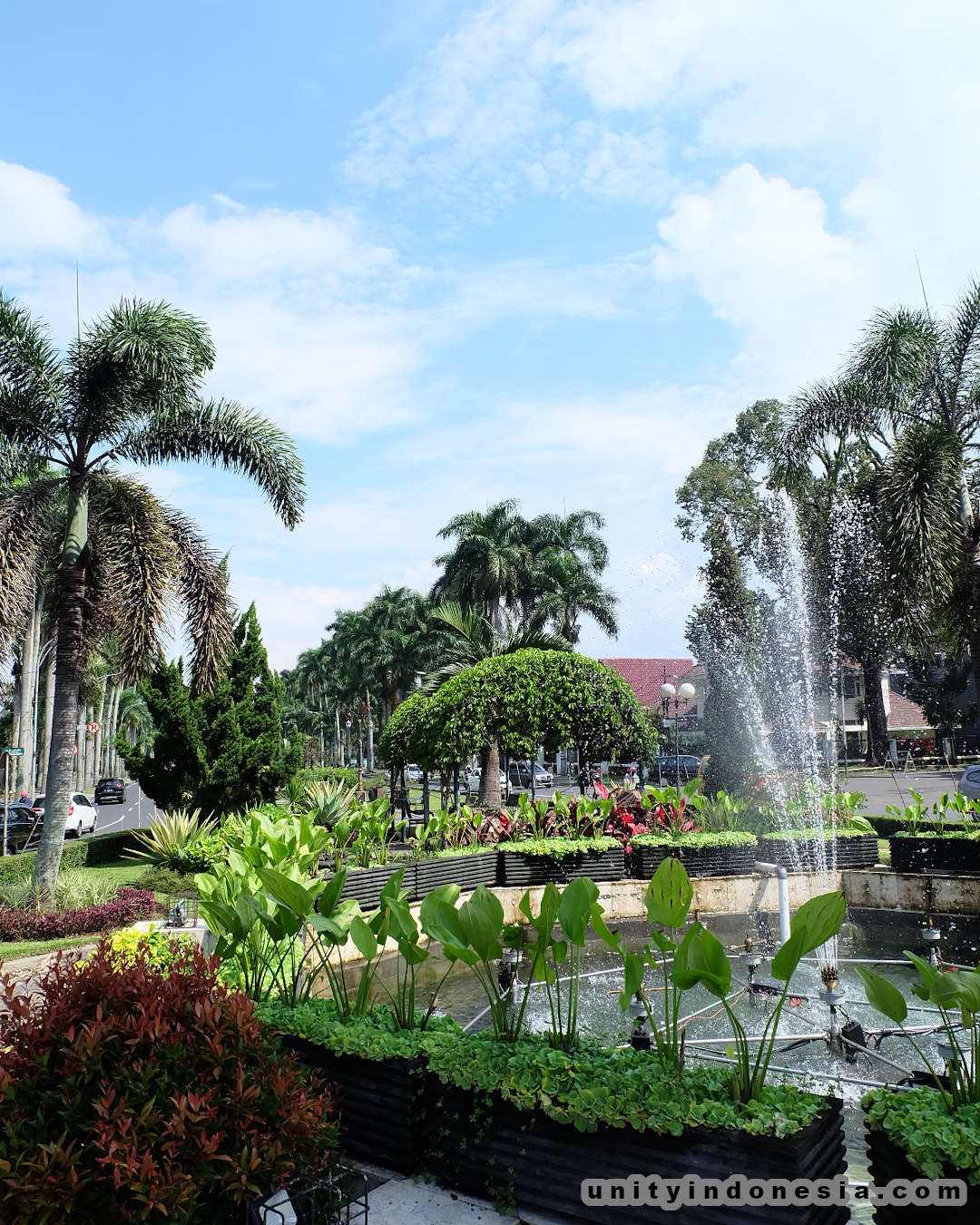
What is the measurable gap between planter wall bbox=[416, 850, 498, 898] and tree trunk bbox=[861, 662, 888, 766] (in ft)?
101

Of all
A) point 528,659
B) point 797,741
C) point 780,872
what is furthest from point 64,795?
point 797,741

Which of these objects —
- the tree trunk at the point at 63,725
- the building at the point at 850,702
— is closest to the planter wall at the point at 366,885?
the tree trunk at the point at 63,725

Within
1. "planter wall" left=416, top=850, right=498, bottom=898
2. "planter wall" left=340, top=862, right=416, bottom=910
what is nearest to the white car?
"planter wall" left=416, top=850, right=498, bottom=898

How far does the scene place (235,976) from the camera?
5.51m

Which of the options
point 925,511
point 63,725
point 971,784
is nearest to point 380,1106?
point 63,725

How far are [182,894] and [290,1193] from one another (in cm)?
1004

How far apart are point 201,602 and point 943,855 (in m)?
10.9

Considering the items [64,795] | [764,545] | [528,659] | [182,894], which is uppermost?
[764,545]

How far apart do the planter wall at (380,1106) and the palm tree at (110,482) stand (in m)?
8.87

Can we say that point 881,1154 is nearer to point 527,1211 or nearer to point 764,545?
point 527,1211

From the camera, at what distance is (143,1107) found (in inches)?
109

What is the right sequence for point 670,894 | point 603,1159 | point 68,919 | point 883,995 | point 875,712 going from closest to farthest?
point 883,995
point 603,1159
point 670,894
point 68,919
point 875,712

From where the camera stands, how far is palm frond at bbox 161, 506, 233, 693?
13734mm

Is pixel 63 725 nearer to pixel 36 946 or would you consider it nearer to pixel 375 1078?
pixel 36 946
